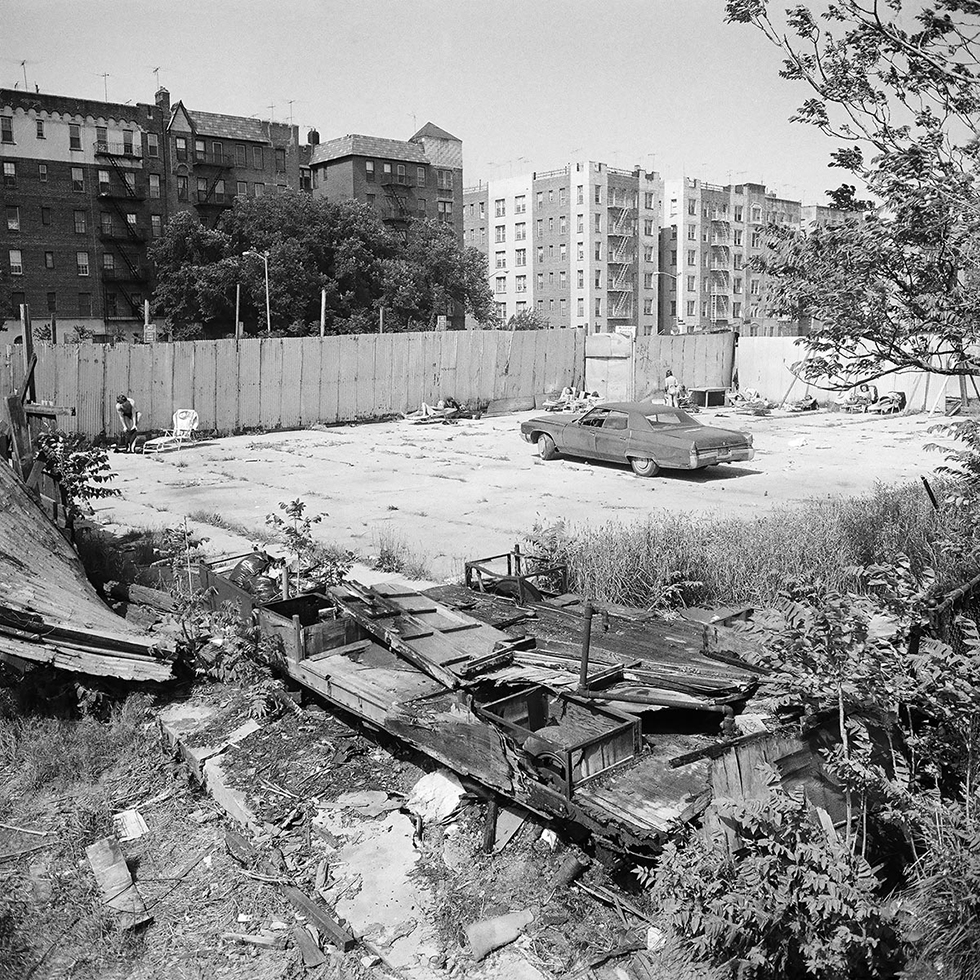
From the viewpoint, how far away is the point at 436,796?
19.0 feet

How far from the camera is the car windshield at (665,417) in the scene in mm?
18094

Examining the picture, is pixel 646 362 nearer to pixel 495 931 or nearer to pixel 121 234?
pixel 495 931

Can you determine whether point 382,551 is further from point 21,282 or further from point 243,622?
point 21,282

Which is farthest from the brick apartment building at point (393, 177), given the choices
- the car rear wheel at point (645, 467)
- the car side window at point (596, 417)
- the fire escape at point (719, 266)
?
the car rear wheel at point (645, 467)

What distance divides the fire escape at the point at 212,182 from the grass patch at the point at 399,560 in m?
58.2

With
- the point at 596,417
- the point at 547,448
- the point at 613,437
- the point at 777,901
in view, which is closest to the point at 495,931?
the point at 777,901

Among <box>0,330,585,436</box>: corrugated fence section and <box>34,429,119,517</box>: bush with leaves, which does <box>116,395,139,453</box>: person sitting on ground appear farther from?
<box>34,429,119,517</box>: bush with leaves

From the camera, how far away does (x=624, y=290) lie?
3260 inches

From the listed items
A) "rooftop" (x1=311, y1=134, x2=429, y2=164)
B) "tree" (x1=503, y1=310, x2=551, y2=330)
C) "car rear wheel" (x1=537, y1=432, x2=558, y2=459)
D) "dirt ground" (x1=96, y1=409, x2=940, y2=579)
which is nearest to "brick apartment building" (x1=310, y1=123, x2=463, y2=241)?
"rooftop" (x1=311, y1=134, x2=429, y2=164)

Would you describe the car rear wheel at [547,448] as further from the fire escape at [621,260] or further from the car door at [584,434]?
the fire escape at [621,260]

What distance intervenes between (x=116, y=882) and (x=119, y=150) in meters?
63.8

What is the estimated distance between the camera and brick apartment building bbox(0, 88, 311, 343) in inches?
2226

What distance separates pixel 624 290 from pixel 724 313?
1350cm

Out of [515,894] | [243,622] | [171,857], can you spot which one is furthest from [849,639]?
[243,622]
